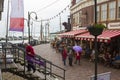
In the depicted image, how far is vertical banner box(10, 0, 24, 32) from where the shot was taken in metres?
20.7

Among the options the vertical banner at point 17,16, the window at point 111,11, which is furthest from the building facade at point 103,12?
the vertical banner at point 17,16

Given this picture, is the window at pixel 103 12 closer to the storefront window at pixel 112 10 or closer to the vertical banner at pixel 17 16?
the storefront window at pixel 112 10

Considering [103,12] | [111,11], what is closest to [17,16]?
[111,11]

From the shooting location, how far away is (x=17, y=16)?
2075cm

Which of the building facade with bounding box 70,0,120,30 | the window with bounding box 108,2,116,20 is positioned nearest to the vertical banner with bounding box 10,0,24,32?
the building facade with bounding box 70,0,120,30

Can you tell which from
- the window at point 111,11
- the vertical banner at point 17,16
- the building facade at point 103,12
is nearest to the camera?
the vertical banner at point 17,16

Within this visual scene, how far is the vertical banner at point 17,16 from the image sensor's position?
2074cm

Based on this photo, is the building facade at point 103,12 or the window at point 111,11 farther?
the window at point 111,11

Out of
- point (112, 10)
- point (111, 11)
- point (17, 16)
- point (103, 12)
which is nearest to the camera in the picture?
point (17, 16)

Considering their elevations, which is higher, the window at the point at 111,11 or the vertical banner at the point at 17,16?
the window at the point at 111,11

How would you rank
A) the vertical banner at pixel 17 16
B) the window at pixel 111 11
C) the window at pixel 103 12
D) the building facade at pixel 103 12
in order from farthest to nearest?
1. the window at pixel 103 12
2. the window at pixel 111 11
3. the building facade at pixel 103 12
4. the vertical banner at pixel 17 16

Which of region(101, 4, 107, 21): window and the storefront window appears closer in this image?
the storefront window

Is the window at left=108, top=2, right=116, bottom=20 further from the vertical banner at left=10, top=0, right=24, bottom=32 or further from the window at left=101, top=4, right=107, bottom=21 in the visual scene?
the vertical banner at left=10, top=0, right=24, bottom=32

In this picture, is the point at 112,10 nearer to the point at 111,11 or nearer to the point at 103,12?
the point at 111,11
